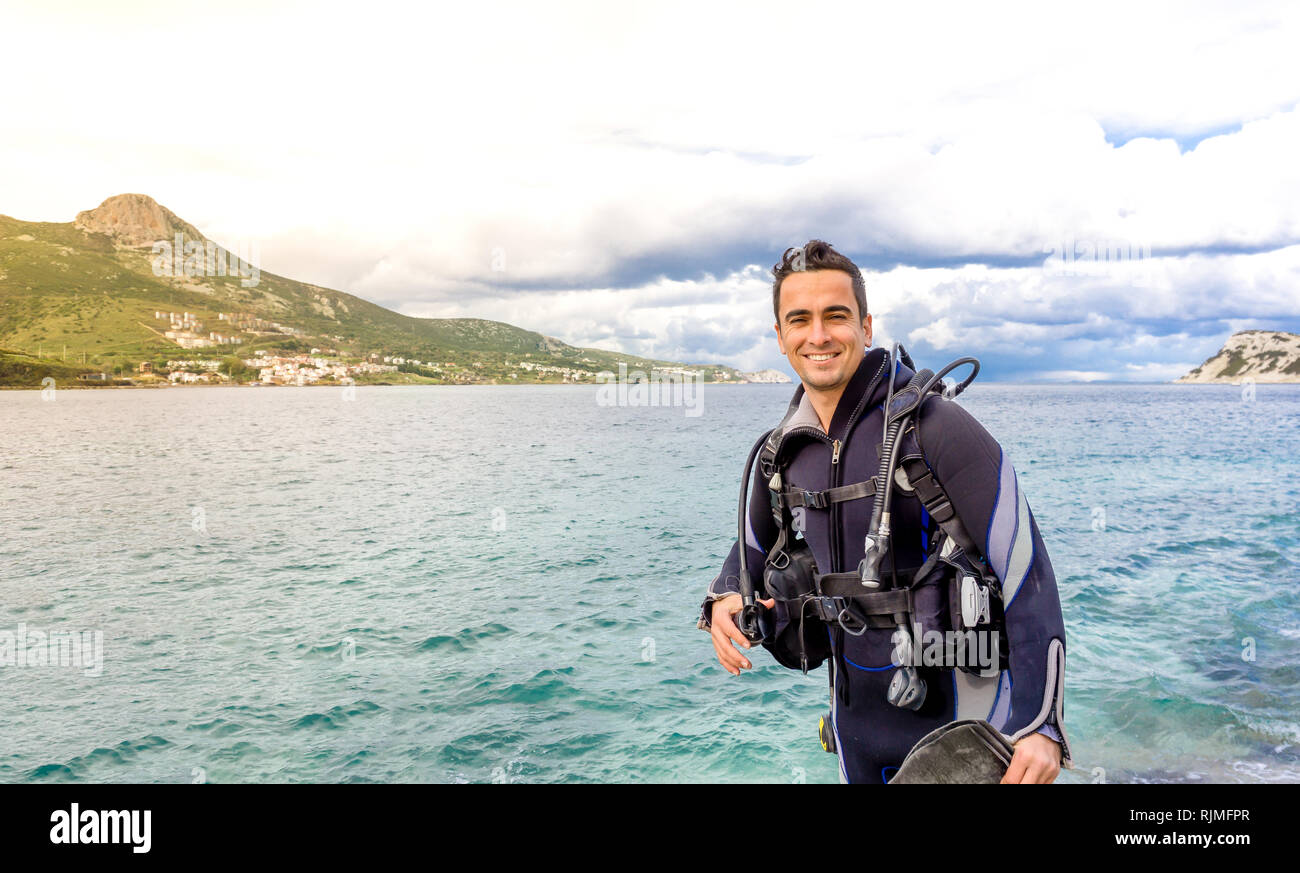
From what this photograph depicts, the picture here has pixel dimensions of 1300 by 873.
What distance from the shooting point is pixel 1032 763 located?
268 centimetres

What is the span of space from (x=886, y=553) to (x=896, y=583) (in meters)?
0.20

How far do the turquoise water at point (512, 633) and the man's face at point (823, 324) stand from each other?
24.7ft

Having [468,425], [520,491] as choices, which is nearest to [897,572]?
[520,491]

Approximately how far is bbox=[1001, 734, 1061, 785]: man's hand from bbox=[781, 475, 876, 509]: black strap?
116cm

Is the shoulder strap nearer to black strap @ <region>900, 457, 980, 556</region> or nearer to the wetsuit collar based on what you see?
black strap @ <region>900, 457, 980, 556</region>

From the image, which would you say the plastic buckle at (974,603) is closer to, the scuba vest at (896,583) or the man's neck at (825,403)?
the scuba vest at (896,583)

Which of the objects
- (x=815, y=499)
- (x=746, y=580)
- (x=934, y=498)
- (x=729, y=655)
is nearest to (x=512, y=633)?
(x=746, y=580)

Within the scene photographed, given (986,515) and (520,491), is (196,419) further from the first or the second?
(986,515)

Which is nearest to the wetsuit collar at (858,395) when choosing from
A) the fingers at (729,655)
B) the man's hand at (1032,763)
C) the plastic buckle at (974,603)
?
the plastic buckle at (974,603)

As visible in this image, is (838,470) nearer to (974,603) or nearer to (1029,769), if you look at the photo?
(974,603)

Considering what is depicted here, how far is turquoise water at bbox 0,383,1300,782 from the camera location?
10062 mm

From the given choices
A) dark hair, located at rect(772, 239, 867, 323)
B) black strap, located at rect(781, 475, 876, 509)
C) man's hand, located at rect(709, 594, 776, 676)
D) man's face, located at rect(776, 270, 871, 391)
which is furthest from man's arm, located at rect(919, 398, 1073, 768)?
man's hand, located at rect(709, 594, 776, 676)

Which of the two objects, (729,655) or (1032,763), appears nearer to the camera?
(1032,763)

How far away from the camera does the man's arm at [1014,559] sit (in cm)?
273
